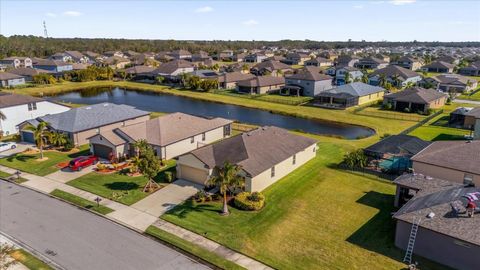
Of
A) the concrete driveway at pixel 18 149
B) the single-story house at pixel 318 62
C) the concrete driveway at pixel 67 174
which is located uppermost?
the single-story house at pixel 318 62

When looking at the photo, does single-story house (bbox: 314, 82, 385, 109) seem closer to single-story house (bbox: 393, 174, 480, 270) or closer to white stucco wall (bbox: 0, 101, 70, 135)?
single-story house (bbox: 393, 174, 480, 270)

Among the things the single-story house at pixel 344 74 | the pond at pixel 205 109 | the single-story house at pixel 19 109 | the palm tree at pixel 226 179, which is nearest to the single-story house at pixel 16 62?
the pond at pixel 205 109

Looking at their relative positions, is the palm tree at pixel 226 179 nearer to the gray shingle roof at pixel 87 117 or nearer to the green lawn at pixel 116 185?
the green lawn at pixel 116 185

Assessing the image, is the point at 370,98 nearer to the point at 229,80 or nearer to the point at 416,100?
the point at 416,100

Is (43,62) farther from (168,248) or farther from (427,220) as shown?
(427,220)

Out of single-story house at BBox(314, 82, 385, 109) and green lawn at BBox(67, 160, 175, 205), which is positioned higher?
single-story house at BBox(314, 82, 385, 109)

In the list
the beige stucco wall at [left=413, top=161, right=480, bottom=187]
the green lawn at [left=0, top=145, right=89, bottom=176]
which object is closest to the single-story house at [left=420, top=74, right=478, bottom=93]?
the beige stucco wall at [left=413, top=161, right=480, bottom=187]

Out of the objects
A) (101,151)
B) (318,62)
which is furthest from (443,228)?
(318,62)
